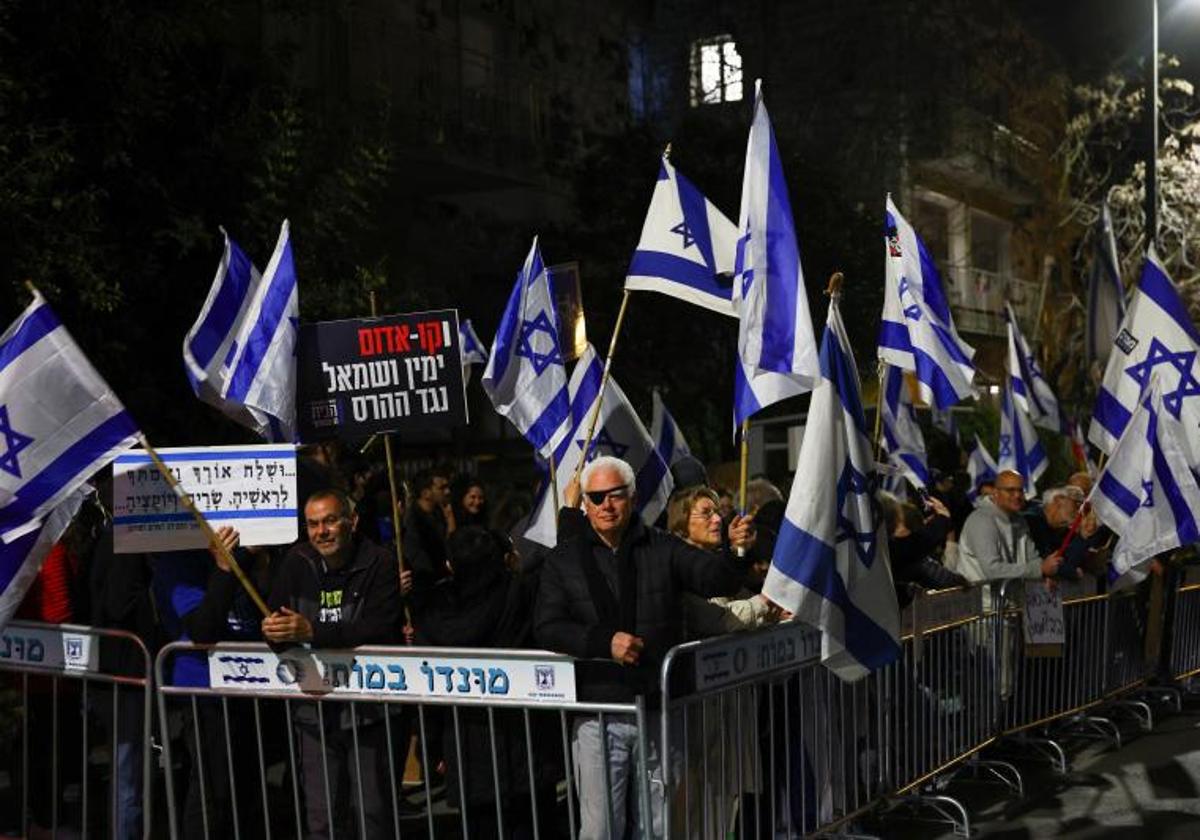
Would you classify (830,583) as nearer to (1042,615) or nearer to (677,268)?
(677,268)

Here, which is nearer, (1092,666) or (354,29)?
(1092,666)

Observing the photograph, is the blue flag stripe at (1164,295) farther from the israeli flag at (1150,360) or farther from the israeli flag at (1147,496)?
the israeli flag at (1147,496)

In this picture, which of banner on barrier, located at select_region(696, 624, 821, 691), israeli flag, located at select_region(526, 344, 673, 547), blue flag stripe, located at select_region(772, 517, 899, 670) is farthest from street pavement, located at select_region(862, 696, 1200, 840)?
israeli flag, located at select_region(526, 344, 673, 547)

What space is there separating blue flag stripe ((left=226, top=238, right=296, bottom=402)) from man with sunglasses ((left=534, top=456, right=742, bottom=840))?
2131 millimetres

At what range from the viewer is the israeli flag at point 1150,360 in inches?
409

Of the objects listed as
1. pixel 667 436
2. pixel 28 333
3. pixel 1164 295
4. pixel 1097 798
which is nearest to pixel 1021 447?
pixel 1164 295

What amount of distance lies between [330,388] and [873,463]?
2.58m

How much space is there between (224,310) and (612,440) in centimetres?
260

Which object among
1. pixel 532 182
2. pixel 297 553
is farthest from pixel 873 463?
pixel 532 182

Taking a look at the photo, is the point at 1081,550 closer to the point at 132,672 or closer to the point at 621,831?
the point at 621,831

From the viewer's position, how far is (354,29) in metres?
20.0

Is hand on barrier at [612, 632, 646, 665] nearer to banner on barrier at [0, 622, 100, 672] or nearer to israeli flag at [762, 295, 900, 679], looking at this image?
israeli flag at [762, 295, 900, 679]

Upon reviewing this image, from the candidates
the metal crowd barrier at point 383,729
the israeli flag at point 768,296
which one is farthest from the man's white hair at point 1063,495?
the metal crowd barrier at point 383,729

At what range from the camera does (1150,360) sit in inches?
417
